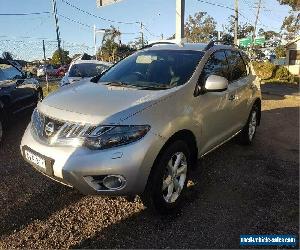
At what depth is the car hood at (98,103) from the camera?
134 inches

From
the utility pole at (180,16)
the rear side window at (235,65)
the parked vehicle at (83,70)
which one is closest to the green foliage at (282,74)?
the utility pole at (180,16)

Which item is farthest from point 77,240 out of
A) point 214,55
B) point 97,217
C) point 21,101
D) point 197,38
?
point 197,38

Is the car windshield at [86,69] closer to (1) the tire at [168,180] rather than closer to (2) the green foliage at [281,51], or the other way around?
(1) the tire at [168,180]

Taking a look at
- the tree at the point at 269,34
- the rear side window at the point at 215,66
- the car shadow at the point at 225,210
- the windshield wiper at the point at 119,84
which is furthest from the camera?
the tree at the point at 269,34

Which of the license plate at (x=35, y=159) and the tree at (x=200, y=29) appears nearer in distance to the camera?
the license plate at (x=35, y=159)

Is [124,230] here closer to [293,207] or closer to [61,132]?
[61,132]

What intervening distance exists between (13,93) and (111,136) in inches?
178

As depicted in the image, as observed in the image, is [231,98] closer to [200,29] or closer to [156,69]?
[156,69]

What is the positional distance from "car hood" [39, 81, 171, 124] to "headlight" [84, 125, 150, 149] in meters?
0.09

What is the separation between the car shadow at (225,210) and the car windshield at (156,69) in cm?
142

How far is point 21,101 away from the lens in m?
7.48

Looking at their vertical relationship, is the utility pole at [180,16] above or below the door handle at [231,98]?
above

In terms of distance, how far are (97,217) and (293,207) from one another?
2.23m

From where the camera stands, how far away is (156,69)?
4598mm
